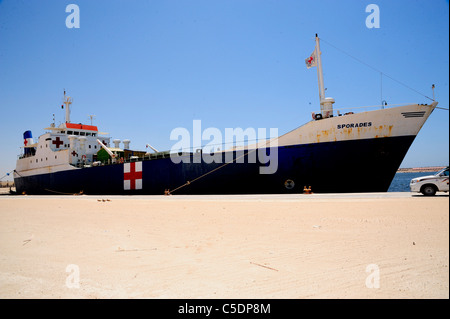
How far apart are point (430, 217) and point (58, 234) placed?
7.42m

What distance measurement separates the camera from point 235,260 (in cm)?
328

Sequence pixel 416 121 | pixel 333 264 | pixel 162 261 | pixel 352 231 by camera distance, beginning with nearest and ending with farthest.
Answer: pixel 333 264 → pixel 162 261 → pixel 352 231 → pixel 416 121

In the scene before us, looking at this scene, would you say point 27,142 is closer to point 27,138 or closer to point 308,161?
point 27,138

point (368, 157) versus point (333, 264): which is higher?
point (368, 157)

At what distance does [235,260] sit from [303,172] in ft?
39.9

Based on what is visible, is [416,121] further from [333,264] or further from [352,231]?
[333,264]

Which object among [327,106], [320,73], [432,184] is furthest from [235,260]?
[320,73]

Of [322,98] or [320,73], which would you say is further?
[320,73]

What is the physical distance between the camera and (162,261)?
3314mm

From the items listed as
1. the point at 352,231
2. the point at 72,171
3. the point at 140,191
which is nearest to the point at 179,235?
the point at 352,231

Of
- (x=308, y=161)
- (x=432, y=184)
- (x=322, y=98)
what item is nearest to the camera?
(x=432, y=184)

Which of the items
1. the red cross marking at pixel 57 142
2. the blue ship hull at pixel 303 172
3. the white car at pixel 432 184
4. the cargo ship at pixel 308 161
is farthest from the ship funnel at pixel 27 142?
the white car at pixel 432 184

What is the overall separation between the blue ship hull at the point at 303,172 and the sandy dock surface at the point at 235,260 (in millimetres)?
8528

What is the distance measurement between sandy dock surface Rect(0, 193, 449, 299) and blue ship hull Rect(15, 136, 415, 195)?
28.0 feet
